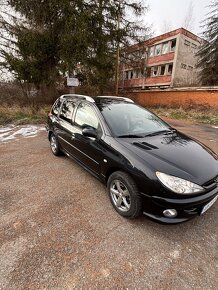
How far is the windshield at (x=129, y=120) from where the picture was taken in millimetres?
3023

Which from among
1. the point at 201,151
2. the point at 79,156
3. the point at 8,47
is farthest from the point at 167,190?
the point at 8,47

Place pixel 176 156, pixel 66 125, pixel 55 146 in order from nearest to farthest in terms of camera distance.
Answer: pixel 176 156
pixel 66 125
pixel 55 146

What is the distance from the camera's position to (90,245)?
2.17 meters

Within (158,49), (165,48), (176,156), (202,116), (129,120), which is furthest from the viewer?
(158,49)

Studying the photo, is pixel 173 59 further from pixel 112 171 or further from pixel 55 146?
pixel 112 171

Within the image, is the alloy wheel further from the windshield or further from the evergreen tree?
the evergreen tree

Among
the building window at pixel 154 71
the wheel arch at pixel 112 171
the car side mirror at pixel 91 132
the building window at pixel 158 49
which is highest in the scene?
the building window at pixel 158 49

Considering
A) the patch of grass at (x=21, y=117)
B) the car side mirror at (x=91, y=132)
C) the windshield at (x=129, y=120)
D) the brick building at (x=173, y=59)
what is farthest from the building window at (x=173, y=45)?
the car side mirror at (x=91, y=132)

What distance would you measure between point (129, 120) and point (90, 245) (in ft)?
6.79

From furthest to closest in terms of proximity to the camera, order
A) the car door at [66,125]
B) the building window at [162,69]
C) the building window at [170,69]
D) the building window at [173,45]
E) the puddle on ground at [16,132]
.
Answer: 1. the building window at [162,69]
2. the building window at [170,69]
3. the building window at [173,45]
4. the puddle on ground at [16,132]
5. the car door at [66,125]

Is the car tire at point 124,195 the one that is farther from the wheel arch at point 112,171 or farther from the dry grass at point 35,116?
the dry grass at point 35,116

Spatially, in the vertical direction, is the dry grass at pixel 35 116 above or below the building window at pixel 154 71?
below

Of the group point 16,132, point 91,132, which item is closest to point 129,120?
point 91,132

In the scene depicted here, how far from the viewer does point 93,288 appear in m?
1.71
